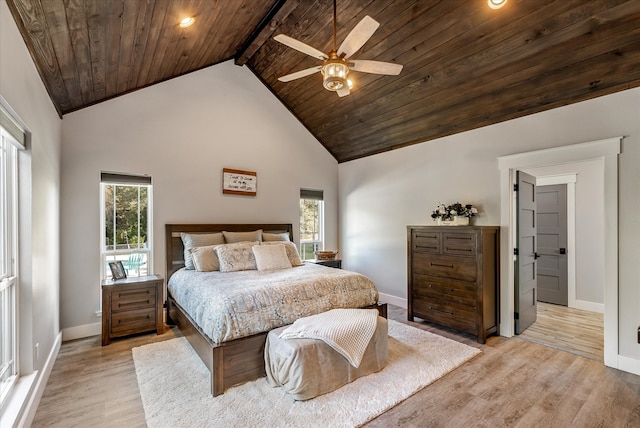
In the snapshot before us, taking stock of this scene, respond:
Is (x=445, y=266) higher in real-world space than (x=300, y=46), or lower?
lower

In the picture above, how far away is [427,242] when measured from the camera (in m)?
4.02

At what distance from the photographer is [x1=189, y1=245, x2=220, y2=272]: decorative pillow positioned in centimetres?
A: 378

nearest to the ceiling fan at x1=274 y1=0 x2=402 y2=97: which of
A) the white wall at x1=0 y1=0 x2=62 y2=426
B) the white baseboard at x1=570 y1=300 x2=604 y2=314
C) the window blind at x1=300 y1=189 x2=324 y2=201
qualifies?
the white wall at x1=0 y1=0 x2=62 y2=426

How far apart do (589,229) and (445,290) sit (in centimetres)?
280

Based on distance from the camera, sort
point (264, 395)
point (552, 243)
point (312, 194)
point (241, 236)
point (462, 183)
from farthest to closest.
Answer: point (312, 194) < point (552, 243) < point (241, 236) < point (462, 183) < point (264, 395)

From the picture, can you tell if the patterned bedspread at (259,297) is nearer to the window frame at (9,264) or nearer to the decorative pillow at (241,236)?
the decorative pillow at (241,236)

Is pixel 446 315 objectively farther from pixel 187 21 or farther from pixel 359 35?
pixel 187 21

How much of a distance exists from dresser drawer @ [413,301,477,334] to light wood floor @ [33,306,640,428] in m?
0.41

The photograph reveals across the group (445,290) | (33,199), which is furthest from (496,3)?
(33,199)

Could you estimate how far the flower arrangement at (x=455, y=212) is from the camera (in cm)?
393

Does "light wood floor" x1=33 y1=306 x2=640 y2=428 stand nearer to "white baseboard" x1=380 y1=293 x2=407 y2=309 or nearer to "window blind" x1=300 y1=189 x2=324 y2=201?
"white baseboard" x1=380 y1=293 x2=407 y2=309

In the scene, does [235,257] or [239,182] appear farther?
[239,182]

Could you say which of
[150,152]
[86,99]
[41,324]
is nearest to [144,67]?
[86,99]

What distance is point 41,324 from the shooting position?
2.60 metres
